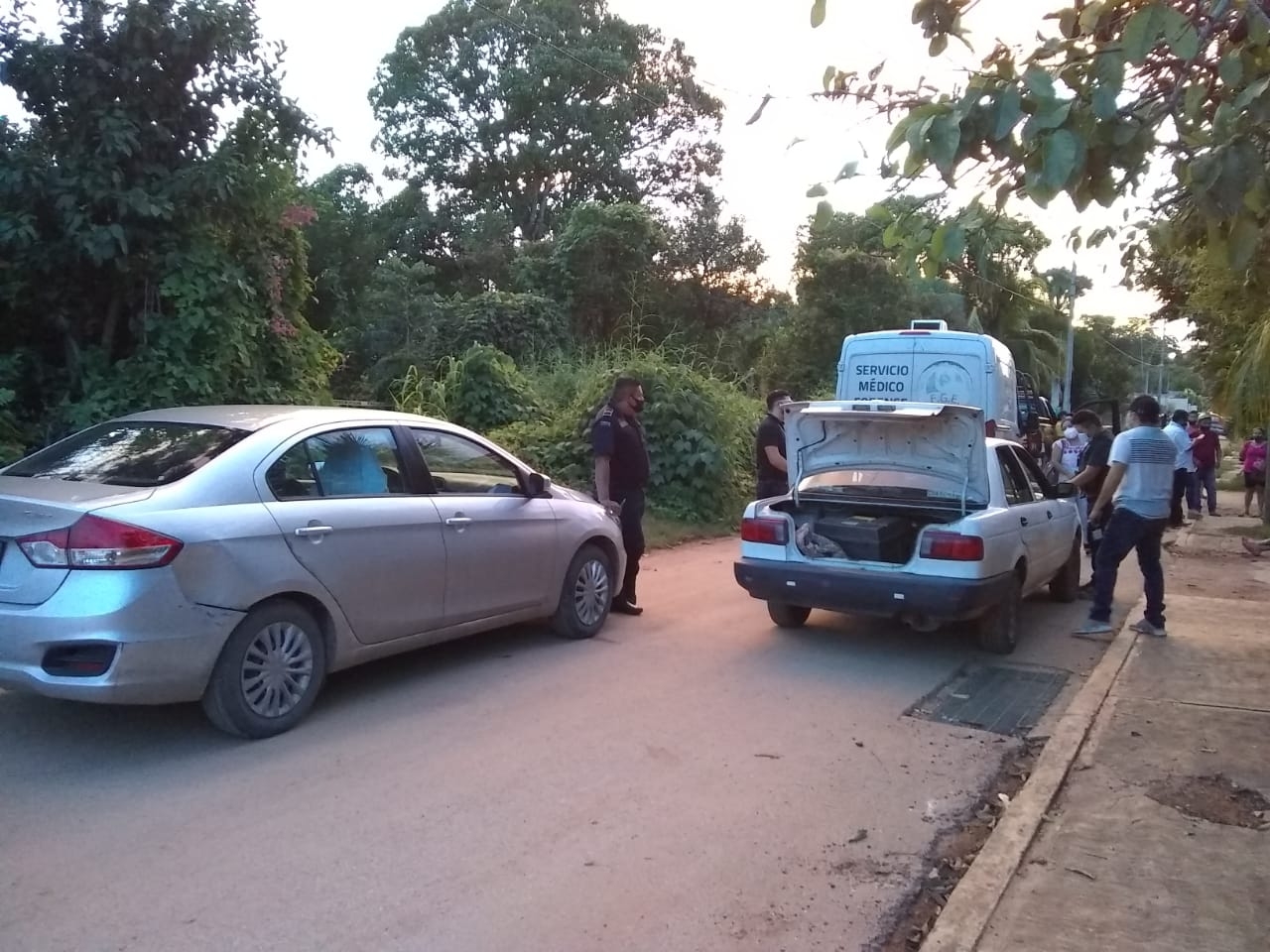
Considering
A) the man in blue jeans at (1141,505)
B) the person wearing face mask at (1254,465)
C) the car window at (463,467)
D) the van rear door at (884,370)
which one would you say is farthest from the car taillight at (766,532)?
the person wearing face mask at (1254,465)

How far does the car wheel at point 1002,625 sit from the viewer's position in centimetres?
761

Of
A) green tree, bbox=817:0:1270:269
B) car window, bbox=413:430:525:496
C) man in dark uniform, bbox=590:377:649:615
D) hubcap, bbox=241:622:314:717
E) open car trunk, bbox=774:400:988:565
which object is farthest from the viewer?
man in dark uniform, bbox=590:377:649:615

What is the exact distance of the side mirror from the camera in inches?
288

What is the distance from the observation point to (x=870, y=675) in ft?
23.4

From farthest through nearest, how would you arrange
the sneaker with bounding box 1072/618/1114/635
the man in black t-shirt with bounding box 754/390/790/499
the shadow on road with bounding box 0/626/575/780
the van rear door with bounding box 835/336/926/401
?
the van rear door with bounding box 835/336/926/401 → the man in black t-shirt with bounding box 754/390/790/499 → the sneaker with bounding box 1072/618/1114/635 → the shadow on road with bounding box 0/626/575/780

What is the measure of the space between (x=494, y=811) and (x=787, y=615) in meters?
4.08

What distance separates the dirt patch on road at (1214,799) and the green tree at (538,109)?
26.2 meters

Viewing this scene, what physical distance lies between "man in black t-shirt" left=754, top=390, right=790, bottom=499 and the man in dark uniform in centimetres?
144

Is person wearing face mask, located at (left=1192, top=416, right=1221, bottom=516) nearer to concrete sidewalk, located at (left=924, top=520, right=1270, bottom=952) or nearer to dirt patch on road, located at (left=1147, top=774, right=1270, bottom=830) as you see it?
concrete sidewalk, located at (left=924, top=520, right=1270, bottom=952)

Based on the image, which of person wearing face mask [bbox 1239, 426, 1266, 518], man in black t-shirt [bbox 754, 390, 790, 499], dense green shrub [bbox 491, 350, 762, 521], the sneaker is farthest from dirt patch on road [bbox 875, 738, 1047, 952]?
person wearing face mask [bbox 1239, 426, 1266, 518]

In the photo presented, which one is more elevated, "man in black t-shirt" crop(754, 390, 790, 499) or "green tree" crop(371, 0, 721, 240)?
"green tree" crop(371, 0, 721, 240)

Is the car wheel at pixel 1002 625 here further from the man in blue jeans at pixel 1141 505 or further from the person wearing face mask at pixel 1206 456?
the person wearing face mask at pixel 1206 456

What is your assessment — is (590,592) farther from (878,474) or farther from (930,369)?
(930,369)

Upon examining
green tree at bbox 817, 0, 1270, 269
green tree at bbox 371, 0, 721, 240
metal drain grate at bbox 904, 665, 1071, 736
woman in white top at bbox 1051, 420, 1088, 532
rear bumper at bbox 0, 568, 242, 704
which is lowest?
metal drain grate at bbox 904, 665, 1071, 736
